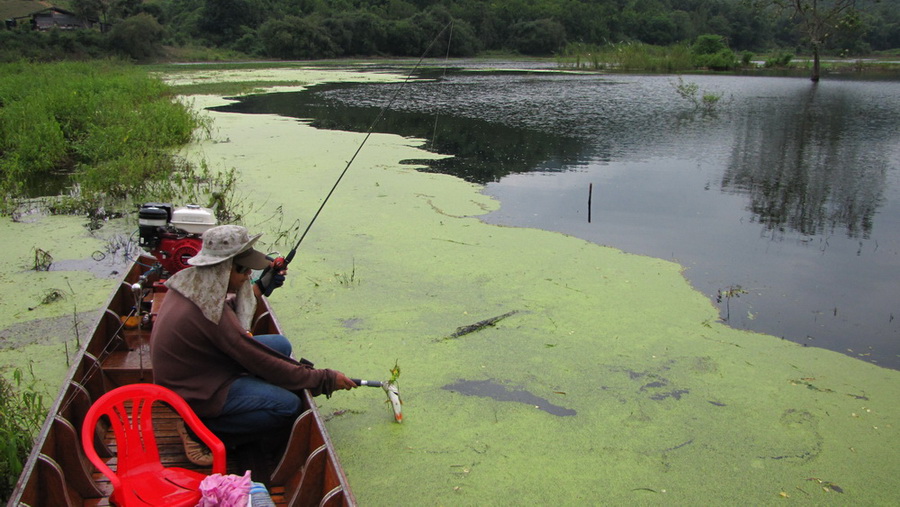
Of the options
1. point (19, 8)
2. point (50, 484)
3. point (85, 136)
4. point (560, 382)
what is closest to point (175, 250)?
point (50, 484)

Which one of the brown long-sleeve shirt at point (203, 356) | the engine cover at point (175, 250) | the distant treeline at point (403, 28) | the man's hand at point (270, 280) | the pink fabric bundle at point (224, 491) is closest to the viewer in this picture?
the pink fabric bundle at point (224, 491)

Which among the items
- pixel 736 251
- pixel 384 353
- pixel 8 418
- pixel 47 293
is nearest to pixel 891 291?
pixel 736 251

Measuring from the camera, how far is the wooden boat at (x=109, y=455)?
1.92m

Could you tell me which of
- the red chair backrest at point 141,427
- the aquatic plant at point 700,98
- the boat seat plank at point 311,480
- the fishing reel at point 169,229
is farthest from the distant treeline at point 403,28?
the boat seat plank at point 311,480

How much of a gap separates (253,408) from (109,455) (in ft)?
1.80

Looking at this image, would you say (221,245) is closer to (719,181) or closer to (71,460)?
(71,460)

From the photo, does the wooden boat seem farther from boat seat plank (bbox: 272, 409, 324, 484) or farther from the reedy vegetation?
the reedy vegetation


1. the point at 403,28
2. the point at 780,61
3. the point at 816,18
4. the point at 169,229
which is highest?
the point at 403,28

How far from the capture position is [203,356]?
2.28m

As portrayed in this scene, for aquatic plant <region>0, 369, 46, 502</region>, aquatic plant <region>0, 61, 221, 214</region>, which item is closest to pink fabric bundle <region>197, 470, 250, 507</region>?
aquatic plant <region>0, 369, 46, 502</region>

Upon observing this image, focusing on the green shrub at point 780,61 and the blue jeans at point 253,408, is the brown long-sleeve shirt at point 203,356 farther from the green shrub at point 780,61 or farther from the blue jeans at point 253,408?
the green shrub at point 780,61

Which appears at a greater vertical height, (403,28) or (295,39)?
(403,28)

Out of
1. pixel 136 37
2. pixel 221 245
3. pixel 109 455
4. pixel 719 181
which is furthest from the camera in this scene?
pixel 136 37

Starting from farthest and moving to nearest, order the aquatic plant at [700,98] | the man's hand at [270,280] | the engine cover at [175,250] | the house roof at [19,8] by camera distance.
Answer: the house roof at [19,8] < the aquatic plant at [700,98] < the engine cover at [175,250] < the man's hand at [270,280]
